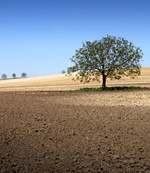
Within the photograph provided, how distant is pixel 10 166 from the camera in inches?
247

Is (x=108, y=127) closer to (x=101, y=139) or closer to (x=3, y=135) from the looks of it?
(x=101, y=139)

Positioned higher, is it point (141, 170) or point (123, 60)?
point (123, 60)

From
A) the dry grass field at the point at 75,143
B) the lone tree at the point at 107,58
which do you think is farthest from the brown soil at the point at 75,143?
the lone tree at the point at 107,58

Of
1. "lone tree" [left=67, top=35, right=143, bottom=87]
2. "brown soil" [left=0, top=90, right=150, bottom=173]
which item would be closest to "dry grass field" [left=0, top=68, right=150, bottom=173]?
"brown soil" [left=0, top=90, right=150, bottom=173]

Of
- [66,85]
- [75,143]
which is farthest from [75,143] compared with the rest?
[66,85]

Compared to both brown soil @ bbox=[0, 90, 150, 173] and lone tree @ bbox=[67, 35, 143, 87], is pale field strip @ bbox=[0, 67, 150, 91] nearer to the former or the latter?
lone tree @ bbox=[67, 35, 143, 87]

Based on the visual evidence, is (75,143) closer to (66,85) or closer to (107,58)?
(107,58)

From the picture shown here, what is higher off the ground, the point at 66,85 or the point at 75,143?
the point at 66,85

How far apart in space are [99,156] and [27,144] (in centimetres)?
281

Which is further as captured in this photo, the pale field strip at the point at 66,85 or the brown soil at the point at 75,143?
the pale field strip at the point at 66,85

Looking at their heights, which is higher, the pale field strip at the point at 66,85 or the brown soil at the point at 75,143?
the pale field strip at the point at 66,85

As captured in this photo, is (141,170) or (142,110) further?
(142,110)

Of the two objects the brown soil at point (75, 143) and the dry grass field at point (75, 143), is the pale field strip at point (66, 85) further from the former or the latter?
the dry grass field at point (75, 143)

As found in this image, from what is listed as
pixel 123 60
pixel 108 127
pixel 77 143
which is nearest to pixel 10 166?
pixel 77 143
